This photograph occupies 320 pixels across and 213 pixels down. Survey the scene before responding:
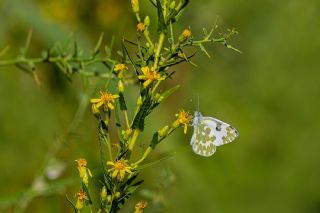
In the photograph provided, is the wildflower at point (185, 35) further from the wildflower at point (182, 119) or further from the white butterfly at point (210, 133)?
the white butterfly at point (210, 133)

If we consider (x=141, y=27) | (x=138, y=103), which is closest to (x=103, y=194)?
(x=138, y=103)

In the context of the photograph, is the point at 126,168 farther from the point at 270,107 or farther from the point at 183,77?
the point at 270,107

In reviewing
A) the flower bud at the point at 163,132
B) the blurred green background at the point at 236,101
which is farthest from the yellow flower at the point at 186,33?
the blurred green background at the point at 236,101

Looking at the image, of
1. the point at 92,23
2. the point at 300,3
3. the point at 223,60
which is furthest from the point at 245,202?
the point at 92,23

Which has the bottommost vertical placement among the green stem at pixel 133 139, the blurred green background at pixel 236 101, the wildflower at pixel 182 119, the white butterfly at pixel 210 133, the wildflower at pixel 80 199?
the wildflower at pixel 80 199

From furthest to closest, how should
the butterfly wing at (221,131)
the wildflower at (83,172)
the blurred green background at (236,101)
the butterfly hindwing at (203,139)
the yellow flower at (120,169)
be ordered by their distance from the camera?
the blurred green background at (236,101), the butterfly wing at (221,131), the butterfly hindwing at (203,139), the wildflower at (83,172), the yellow flower at (120,169)

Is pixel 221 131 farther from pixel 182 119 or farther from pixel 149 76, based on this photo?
pixel 149 76
